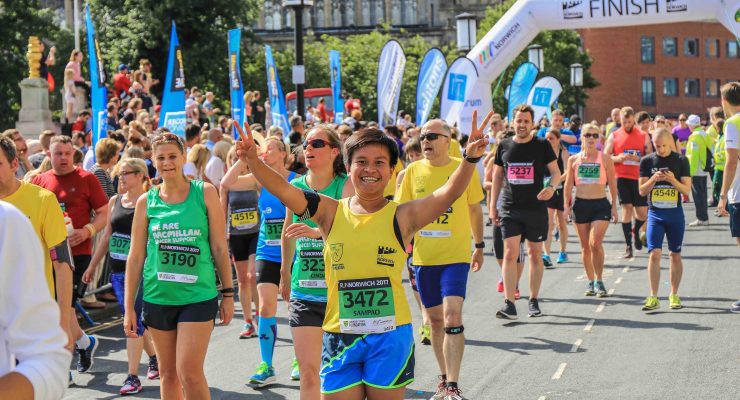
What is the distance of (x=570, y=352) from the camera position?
32.5ft

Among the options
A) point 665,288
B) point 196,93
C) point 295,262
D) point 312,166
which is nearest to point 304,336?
point 295,262

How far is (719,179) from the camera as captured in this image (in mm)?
22297

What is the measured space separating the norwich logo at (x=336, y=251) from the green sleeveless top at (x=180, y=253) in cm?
179

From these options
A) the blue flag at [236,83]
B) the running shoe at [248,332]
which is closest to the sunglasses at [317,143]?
the running shoe at [248,332]

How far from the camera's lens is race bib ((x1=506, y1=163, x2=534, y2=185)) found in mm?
11523

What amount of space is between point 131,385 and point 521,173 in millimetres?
4668

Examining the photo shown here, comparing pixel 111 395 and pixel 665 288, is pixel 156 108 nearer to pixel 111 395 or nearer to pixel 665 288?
pixel 665 288

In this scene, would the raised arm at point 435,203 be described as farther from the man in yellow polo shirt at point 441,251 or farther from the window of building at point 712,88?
the window of building at point 712,88

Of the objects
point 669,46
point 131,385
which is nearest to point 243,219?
point 131,385

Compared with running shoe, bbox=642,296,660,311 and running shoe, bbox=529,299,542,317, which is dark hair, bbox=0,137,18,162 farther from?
running shoe, bbox=642,296,660,311

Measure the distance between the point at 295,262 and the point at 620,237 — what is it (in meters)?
13.3

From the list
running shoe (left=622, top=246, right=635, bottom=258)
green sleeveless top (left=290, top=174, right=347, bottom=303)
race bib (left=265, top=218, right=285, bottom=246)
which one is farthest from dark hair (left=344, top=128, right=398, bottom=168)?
running shoe (left=622, top=246, right=635, bottom=258)

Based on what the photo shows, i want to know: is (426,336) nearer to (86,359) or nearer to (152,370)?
(152,370)

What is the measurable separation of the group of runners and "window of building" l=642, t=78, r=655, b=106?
81.3m
